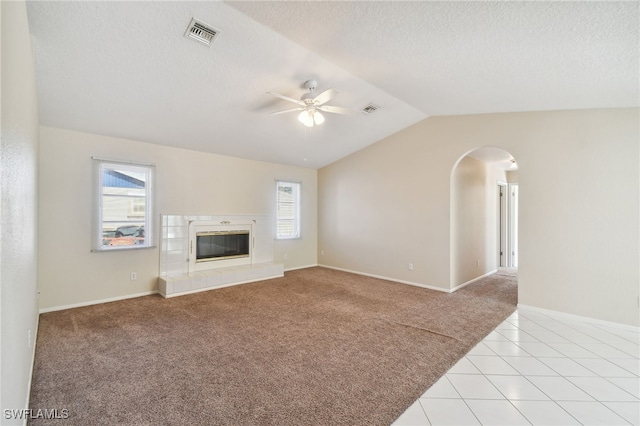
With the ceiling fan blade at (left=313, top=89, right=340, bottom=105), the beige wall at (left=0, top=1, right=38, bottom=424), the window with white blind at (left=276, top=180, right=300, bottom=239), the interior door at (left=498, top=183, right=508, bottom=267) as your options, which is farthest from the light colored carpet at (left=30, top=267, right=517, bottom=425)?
the interior door at (left=498, top=183, right=508, bottom=267)

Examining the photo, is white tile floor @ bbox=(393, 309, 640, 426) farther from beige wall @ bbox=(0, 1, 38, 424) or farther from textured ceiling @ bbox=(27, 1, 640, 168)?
textured ceiling @ bbox=(27, 1, 640, 168)

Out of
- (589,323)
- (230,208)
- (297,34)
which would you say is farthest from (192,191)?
(589,323)

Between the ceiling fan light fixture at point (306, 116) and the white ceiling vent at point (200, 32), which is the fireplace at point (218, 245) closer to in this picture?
the ceiling fan light fixture at point (306, 116)

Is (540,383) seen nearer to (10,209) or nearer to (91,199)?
(10,209)

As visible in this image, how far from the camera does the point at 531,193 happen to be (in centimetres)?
402

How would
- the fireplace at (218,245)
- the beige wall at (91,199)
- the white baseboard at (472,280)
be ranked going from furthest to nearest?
the fireplace at (218,245) < the white baseboard at (472,280) < the beige wall at (91,199)

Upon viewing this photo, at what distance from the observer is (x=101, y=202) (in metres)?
4.16

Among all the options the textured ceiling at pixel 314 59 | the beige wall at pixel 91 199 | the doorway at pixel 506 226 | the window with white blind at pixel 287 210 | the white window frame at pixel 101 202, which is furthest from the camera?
the doorway at pixel 506 226

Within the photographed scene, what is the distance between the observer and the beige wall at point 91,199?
378 cm

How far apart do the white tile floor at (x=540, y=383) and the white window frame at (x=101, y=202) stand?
4.38m

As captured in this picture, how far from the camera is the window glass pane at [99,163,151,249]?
422 cm

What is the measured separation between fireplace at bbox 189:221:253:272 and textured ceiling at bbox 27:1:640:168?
1783mm

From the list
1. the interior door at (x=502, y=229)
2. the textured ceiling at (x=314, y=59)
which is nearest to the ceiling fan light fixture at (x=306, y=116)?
the textured ceiling at (x=314, y=59)

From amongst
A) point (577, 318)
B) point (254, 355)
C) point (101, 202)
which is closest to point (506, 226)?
point (577, 318)
